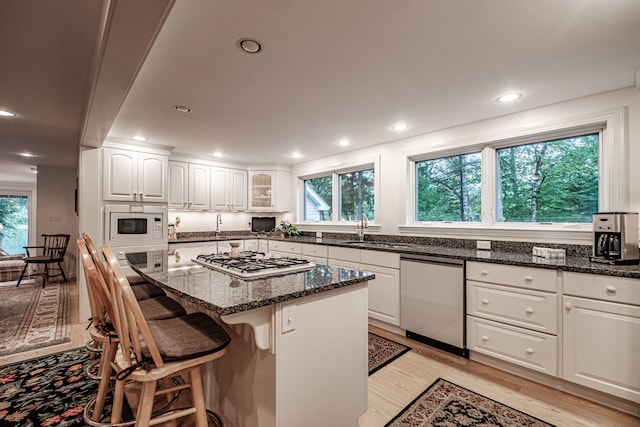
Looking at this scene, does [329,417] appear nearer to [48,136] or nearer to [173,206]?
[173,206]

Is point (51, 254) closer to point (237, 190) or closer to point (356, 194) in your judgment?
point (237, 190)

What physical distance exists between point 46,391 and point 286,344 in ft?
6.59

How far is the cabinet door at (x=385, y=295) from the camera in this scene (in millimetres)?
3049

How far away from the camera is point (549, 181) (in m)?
2.77

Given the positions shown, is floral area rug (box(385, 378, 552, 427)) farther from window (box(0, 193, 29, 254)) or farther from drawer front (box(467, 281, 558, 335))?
window (box(0, 193, 29, 254))

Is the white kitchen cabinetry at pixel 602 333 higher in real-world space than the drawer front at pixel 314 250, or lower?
lower

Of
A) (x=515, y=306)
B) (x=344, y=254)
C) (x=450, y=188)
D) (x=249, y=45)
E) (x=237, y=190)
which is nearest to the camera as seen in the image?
(x=249, y=45)

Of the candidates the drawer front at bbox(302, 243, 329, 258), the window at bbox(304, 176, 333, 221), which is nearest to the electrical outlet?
the drawer front at bbox(302, 243, 329, 258)

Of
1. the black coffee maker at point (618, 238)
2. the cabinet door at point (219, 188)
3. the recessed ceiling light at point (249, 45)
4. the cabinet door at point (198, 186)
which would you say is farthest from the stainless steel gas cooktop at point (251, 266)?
the cabinet door at point (219, 188)

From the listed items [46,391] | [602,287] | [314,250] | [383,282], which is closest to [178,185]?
[314,250]

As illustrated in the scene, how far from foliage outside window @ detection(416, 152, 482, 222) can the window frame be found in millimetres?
88

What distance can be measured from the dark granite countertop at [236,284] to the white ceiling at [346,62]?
3.89 feet

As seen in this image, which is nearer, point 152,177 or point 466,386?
point 466,386

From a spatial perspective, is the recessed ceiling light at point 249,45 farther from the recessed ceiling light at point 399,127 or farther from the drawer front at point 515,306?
the drawer front at point 515,306
